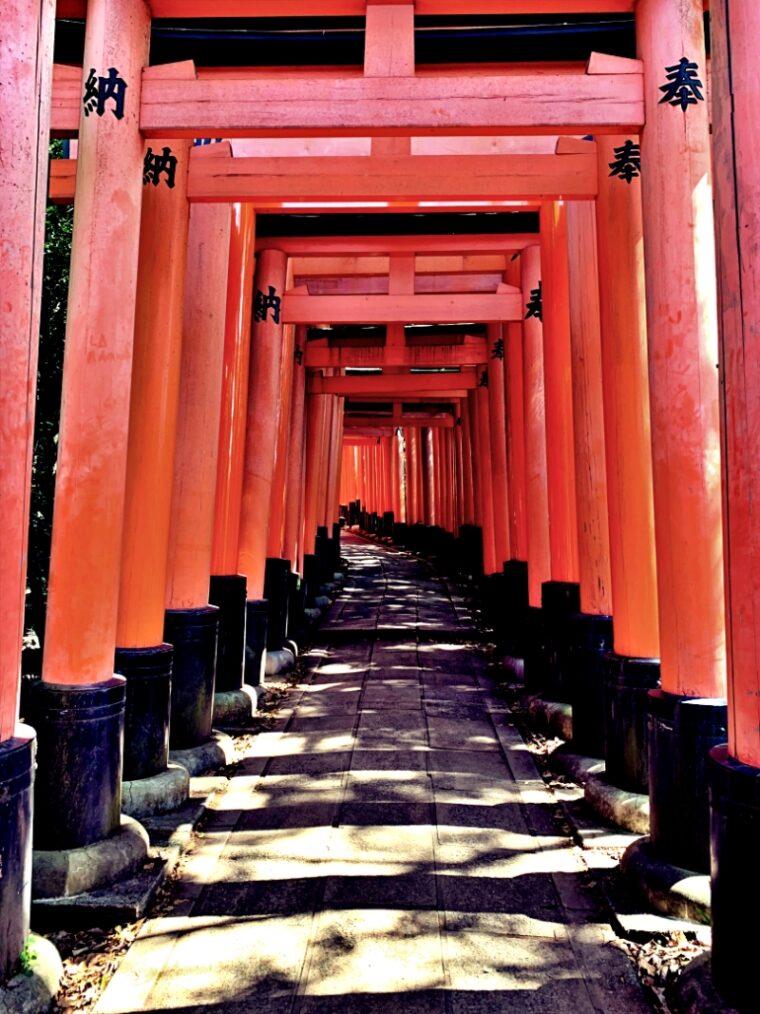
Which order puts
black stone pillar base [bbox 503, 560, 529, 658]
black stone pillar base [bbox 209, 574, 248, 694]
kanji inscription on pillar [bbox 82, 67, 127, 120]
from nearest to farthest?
kanji inscription on pillar [bbox 82, 67, 127, 120] < black stone pillar base [bbox 209, 574, 248, 694] < black stone pillar base [bbox 503, 560, 529, 658]

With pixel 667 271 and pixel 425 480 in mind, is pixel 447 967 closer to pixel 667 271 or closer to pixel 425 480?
pixel 667 271

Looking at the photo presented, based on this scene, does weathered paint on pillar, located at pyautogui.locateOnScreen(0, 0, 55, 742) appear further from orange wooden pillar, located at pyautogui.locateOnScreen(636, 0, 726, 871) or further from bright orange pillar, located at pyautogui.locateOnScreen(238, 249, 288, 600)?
bright orange pillar, located at pyautogui.locateOnScreen(238, 249, 288, 600)

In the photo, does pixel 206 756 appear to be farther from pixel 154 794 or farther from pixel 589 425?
pixel 589 425

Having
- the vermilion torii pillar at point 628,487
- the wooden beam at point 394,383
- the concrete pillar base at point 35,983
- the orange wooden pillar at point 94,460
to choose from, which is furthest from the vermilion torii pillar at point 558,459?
the wooden beam at point 394,383

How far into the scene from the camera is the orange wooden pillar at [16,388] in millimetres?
2363

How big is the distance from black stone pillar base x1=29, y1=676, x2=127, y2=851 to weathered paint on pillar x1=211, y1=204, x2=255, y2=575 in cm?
289

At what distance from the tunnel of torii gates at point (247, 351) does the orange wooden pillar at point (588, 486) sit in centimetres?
2

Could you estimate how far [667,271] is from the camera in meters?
3.38

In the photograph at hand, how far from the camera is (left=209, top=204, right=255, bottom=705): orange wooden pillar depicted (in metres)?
6.05

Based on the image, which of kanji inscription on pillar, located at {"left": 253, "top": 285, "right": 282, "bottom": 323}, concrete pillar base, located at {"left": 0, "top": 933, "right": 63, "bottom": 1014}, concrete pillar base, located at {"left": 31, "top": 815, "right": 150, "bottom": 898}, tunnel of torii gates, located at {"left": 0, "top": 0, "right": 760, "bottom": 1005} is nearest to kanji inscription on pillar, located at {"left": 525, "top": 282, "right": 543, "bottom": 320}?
tunnel of torii gates, located at {"left": 0, "top": 0, "right": 760, "bottom": 1005}

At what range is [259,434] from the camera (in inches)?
285

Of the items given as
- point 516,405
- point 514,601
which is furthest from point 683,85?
point 514,601

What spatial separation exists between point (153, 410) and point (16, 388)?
5.85ft

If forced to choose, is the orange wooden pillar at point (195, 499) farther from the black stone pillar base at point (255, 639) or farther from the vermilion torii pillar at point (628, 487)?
the vermilion torii pillar at point (628, 487)
